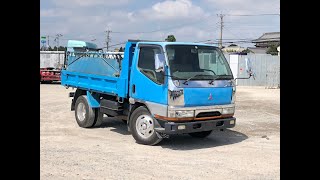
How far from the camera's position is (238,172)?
20.6 ft

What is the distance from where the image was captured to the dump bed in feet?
29.9

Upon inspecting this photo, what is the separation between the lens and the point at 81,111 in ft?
34.9

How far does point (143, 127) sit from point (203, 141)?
1647mm

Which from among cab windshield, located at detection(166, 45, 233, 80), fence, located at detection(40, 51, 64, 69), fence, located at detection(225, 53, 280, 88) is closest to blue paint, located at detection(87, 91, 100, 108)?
cab windshield, located at detection(166, 45, 233, 80)

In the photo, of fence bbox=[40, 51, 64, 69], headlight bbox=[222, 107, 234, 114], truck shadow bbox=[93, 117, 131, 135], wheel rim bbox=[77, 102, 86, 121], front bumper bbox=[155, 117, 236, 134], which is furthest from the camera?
fence bbox=[40, 51, 64, 69]

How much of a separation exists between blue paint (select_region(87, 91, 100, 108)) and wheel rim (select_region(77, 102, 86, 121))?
456 mm

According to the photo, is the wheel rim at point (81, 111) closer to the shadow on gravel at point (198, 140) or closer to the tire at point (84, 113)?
the tire at point (84, 113)

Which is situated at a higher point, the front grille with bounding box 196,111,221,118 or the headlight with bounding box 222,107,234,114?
the headlight with bounding box 222,107,234,114

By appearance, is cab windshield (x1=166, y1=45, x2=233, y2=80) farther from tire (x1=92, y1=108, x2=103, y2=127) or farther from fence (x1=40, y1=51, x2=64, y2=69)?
fence (x1=40, y1=51, x2=64, y2=69)

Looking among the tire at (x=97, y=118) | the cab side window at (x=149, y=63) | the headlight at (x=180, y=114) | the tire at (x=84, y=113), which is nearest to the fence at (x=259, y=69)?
the tire at (x=84, y=113)

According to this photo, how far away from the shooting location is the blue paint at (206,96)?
305 inches

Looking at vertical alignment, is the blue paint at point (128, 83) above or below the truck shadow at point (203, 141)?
above
